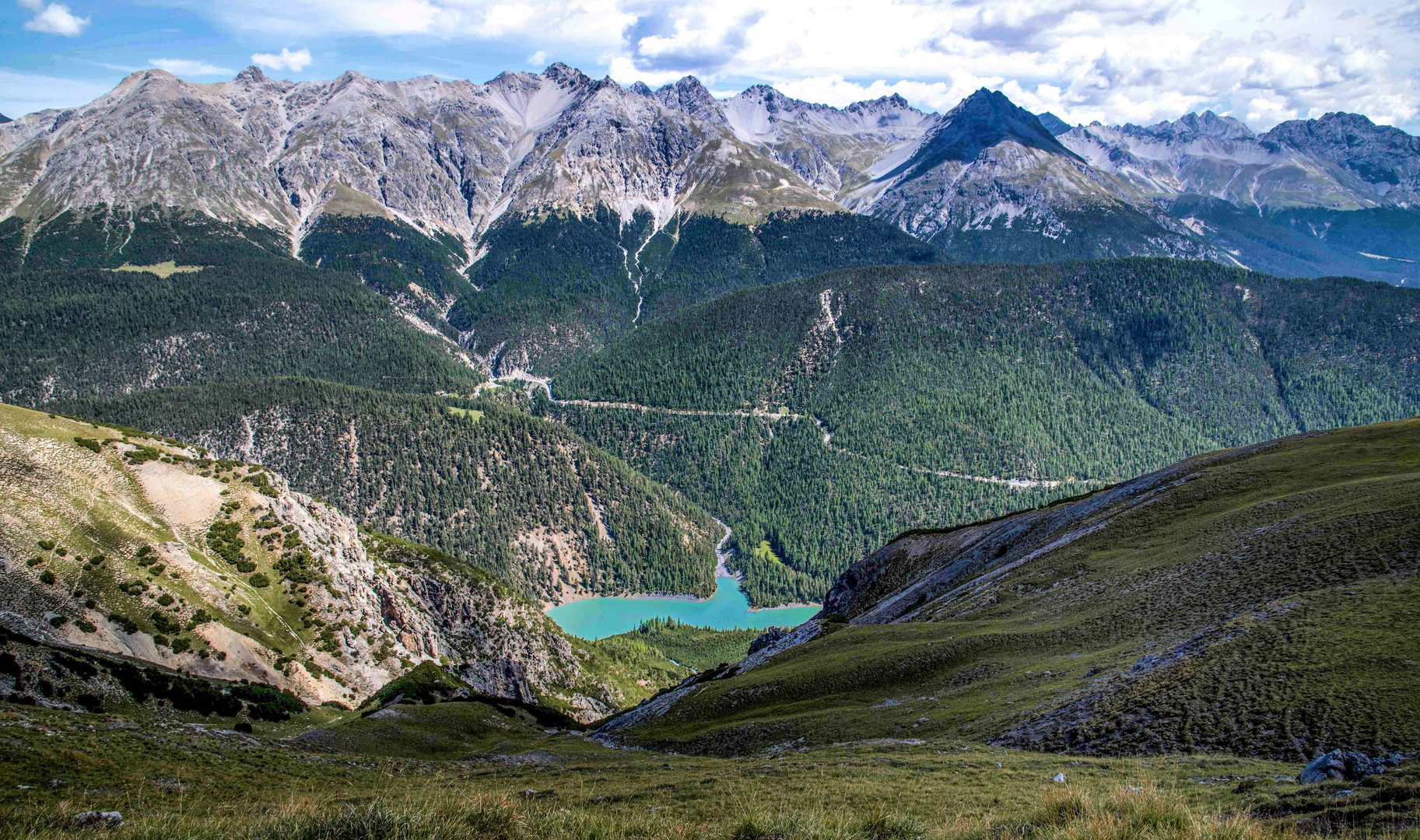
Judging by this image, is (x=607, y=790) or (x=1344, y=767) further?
(x=607, y=790)

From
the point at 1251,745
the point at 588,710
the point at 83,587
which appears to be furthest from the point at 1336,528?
the point at 588,710

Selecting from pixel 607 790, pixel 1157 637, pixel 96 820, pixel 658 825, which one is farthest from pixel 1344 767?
pixel 96 820

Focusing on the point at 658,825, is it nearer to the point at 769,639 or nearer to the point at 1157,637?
the point at 1157,637

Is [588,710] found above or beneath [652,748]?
beneath

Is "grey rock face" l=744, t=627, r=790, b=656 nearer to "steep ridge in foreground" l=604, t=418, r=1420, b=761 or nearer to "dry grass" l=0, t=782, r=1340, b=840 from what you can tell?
"steep ridge in foreground" l=604, t=418, r=1420, b=761

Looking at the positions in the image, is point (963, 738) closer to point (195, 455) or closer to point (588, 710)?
point (195, 455)

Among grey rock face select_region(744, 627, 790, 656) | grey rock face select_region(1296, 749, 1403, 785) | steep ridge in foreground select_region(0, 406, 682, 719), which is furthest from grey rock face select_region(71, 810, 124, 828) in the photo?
grey rock face select_region(744, 627, 790, 656)

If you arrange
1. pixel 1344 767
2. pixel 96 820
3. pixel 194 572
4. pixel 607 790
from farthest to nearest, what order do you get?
pixel 194 572 < pixel 607 790 < pixel 1344 767 < pixel 96 820
